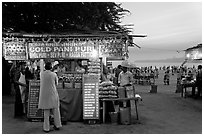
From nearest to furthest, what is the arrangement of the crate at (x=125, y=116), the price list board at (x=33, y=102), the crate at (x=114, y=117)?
the crate at (x=125, y=116) < the crate at (x=114, y=117) < the price list board at (x=33, y=102)

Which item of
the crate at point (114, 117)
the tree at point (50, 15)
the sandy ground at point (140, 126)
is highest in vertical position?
the tree at point (50, 15)

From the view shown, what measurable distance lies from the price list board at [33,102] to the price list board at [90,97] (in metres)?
1.34

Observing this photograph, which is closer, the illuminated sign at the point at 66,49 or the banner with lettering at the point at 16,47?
the illuminated sign at the point at 66,49

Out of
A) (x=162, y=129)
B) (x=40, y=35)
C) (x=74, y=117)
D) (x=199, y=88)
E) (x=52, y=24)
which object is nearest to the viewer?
(x=162, y=129)

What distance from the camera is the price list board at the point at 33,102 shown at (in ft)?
25.3

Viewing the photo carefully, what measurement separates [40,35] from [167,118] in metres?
4.65

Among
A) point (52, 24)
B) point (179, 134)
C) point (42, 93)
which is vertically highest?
point (52, 24)

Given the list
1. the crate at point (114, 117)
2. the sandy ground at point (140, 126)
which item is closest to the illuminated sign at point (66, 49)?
the crate at point (114, 117)

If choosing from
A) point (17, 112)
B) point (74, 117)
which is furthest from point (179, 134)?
point (17, 112)

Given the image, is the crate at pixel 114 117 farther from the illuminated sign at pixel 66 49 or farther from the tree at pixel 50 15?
the tree at pixel 50 15

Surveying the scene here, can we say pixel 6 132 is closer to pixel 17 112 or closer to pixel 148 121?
pixel 17 112

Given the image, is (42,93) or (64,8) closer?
(42,93)

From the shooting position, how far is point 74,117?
7.75 meters

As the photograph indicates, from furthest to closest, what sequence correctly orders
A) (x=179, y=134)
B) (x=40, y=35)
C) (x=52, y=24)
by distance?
(x=52, y=24), (x=40, y=35), (x=179, y=134)
